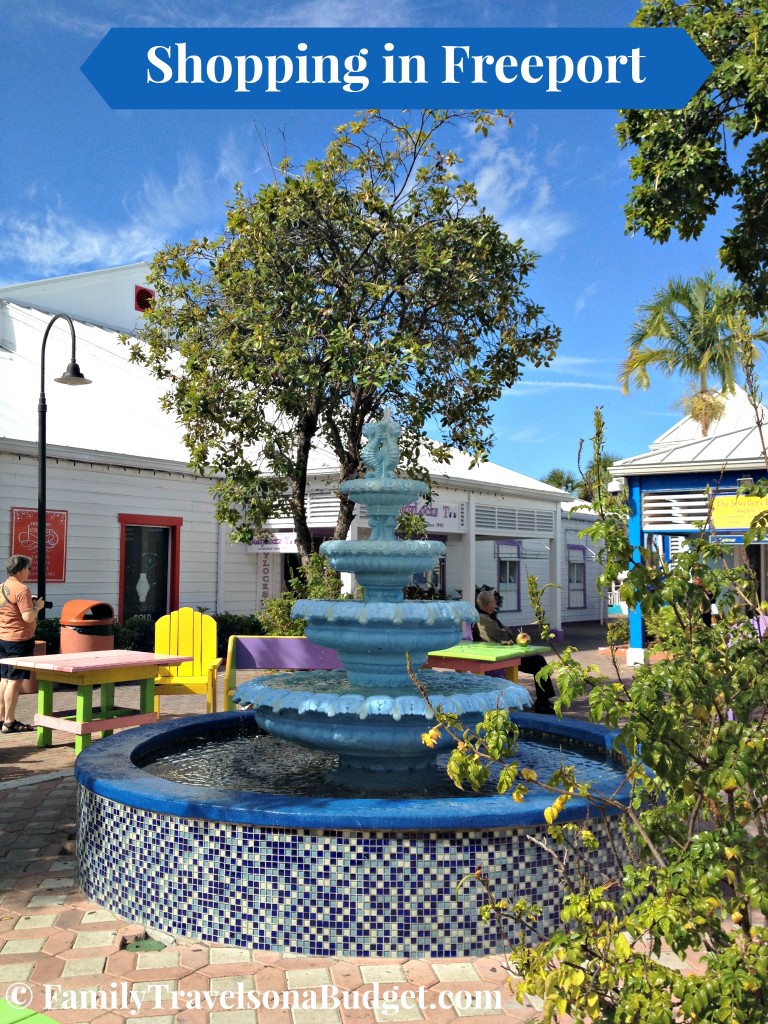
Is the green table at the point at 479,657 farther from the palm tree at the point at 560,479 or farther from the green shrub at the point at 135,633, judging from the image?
the palm tree at the point at 560,479

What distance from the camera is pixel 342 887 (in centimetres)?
379

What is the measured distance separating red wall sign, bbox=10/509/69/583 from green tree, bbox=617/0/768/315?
10.3 meters

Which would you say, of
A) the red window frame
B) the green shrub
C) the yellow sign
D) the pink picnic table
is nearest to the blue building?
the yellow sign

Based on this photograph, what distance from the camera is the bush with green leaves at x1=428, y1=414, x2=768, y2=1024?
1.95m

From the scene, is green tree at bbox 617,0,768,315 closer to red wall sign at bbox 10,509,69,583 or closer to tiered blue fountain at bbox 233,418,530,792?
tiered blue fountain at bbox 233,418,530,792

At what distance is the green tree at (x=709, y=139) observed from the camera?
25.3 feet

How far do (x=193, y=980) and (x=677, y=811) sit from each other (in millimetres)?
2269

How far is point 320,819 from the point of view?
12.4 feet

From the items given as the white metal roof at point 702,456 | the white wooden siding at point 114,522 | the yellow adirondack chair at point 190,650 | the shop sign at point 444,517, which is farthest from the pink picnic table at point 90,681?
the shop sign at point 444,517

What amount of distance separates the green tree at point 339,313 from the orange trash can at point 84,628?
2.73 m

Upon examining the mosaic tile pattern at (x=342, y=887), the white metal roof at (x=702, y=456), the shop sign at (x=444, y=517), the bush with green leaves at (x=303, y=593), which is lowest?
the mosaic tile pattern at (x=342, y=887)

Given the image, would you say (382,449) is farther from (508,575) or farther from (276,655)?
(508,575)

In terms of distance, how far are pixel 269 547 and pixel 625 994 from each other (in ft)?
48.2

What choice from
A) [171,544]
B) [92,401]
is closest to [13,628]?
[171,544]
